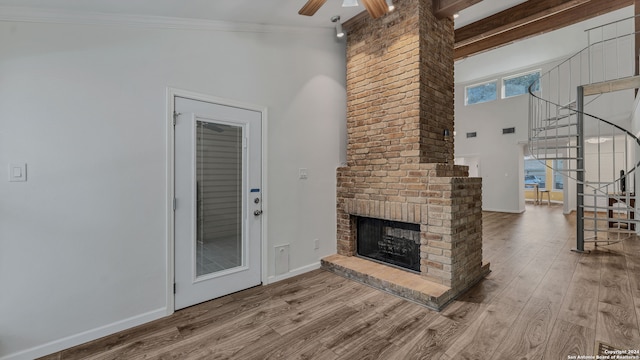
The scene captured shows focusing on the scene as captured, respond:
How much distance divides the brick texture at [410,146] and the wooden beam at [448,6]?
0.09 m

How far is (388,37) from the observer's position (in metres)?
3.48

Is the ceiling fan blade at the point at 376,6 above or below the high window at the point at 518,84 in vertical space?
below

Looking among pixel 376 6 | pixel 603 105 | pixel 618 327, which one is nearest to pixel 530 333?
pixel 618 327

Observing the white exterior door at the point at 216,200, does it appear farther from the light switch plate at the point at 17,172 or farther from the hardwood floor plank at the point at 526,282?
the hardwood floor plank at the point at 526,282

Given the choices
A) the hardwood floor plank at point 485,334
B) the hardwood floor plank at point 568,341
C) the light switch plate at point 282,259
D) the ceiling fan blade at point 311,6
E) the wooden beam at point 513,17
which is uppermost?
the wooden beam at point 513,17

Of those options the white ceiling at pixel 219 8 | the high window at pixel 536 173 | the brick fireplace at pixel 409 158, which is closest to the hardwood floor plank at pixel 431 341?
the brick fireplace at pixel 409 158

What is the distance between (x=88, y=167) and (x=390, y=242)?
3.30 metres

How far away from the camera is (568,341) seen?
2139mm

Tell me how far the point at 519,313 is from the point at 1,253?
424cm

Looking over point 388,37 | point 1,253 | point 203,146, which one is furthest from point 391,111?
point 1,253

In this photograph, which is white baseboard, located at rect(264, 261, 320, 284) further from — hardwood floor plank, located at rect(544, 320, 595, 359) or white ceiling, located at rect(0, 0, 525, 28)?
white ceiling, located at rect(0, 0, 525, 28)

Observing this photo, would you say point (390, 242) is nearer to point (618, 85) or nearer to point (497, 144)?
point (618, 85)

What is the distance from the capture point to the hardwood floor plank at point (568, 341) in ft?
6.57

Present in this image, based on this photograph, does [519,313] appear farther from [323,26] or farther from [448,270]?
[323,26]
